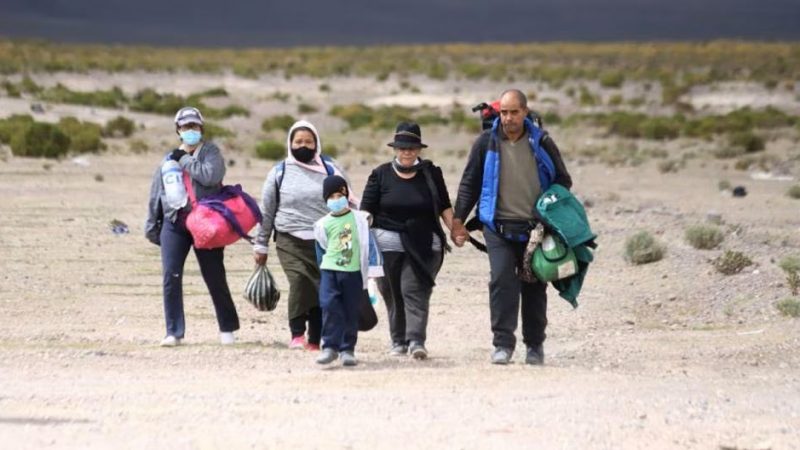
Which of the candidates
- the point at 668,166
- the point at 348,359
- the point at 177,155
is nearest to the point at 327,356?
the point at 348,359

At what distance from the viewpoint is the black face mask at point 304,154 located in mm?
12086

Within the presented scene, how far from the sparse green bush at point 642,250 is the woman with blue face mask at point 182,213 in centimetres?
841

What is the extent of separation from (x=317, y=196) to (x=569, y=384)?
8.65ft

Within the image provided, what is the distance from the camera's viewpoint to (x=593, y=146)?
48.0 m

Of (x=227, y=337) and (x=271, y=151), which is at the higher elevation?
(x=227, y=337)

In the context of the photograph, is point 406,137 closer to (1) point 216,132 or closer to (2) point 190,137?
(2) point 190,137

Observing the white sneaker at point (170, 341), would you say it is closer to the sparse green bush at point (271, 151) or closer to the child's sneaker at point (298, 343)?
the child's sneaker at point (298, 343)

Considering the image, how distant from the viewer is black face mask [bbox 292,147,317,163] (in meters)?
12.1

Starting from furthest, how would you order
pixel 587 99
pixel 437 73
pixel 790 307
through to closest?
pixel 437 73 → pixel 587 99 → pixel 790 307

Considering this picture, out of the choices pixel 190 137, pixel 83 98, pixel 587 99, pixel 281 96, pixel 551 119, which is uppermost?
pixel 190 137

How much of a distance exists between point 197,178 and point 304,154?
0.85 meters

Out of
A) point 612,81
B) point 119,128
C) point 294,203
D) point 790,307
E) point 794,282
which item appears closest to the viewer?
point 294,203

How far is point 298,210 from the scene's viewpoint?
1226cm

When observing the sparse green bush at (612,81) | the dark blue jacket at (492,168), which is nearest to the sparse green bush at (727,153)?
the dark blue jacket at (492,168)
